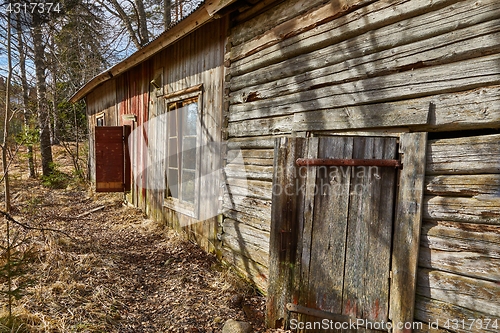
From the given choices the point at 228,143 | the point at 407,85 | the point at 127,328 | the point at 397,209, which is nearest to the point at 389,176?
the point at 397,209

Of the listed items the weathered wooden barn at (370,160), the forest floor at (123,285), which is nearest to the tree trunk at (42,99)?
the forest floor at (123,285)

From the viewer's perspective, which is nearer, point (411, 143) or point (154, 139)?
point (411, 143)

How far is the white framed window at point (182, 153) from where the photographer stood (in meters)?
5.01

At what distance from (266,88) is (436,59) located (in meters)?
1.81

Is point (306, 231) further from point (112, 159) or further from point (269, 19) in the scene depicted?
point (112, 159)

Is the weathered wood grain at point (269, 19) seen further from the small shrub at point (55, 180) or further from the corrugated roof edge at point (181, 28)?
the small shrub at point (55, 180)

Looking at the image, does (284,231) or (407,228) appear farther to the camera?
(284,231)

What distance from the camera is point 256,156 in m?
3.54

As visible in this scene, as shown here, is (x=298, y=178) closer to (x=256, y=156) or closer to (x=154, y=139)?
(x=256, y=156)

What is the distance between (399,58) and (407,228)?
4.40 feet

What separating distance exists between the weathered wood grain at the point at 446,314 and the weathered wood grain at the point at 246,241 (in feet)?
5.31

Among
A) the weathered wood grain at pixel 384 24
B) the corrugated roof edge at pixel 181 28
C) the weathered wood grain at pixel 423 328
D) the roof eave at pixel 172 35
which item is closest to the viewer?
the weathered wood grain at pixel 384 24

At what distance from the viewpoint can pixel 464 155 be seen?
196 centimetres

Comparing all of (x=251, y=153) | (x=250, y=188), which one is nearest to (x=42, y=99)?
(x=251, y=153)
